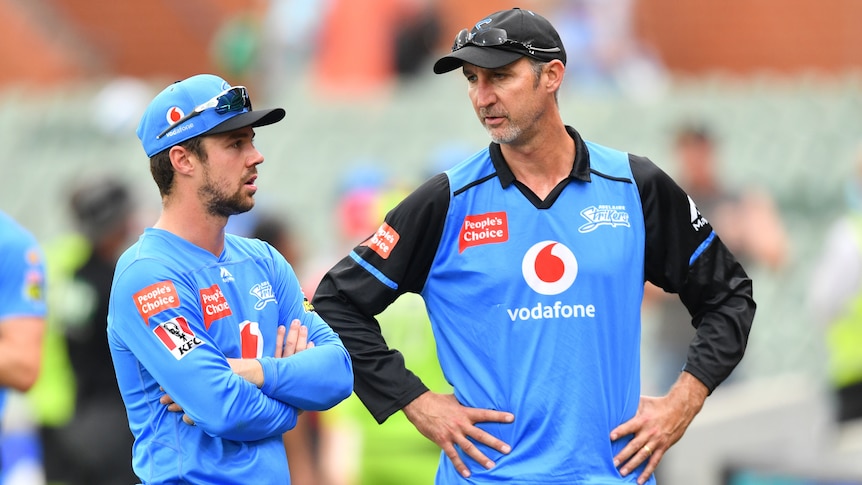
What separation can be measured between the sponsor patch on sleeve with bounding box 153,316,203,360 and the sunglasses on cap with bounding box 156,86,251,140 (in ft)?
2.05

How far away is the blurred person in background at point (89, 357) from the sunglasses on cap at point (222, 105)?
11.3 ft

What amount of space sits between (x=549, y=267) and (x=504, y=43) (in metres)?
0.76

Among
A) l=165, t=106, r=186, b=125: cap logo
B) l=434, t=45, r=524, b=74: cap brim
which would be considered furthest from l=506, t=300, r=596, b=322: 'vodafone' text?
l=165, t=106, r=186, b=125: cap logo

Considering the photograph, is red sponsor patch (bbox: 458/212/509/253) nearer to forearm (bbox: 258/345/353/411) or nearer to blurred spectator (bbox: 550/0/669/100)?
A: forearm (bbox: 258/345/353/411)

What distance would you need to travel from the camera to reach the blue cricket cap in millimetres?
4473

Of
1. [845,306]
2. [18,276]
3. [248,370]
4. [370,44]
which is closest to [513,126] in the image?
[248,370]

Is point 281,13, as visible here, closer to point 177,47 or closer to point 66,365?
point 177,47

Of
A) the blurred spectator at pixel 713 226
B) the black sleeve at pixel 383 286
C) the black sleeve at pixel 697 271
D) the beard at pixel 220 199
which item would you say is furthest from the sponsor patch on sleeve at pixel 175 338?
the blurred spectator at pixel 713 226

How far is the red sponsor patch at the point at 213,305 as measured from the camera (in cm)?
443

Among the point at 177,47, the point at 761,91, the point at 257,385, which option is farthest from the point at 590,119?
the point at 177,47

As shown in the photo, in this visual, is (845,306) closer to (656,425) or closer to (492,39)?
(656,425)

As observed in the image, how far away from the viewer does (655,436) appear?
4.79 meters

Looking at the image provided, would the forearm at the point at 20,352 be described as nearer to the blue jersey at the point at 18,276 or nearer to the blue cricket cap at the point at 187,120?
the blue jersey at the point at 18,276

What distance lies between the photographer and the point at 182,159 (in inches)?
177
